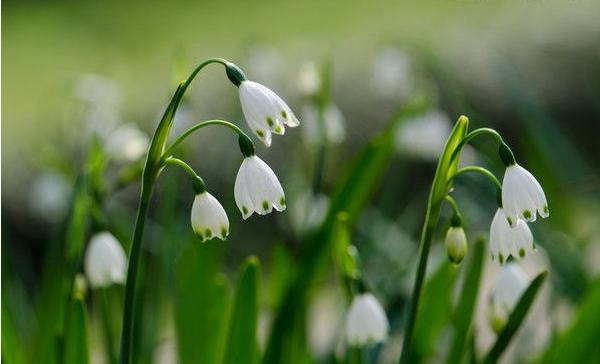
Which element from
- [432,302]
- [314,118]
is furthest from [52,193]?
[432,302]

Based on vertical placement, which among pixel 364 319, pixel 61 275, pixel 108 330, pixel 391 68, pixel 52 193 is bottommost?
pixel 364 319

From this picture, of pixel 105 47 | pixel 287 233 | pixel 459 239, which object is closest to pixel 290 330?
pixel 459 239

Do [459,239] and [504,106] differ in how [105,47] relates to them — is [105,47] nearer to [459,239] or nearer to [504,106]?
[504,106]

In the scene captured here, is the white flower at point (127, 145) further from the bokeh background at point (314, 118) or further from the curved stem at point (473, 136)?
the curved stem at point (473, 136)

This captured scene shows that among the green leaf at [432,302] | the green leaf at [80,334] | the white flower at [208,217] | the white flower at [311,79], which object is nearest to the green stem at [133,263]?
the white flower at [208,217]

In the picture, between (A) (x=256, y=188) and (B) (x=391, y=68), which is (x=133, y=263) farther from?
(B) (x=391, y=68)

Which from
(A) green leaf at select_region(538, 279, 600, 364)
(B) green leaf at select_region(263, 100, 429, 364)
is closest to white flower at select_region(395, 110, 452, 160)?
(B) green leaf at select_region(263, 100, 429, 364)
